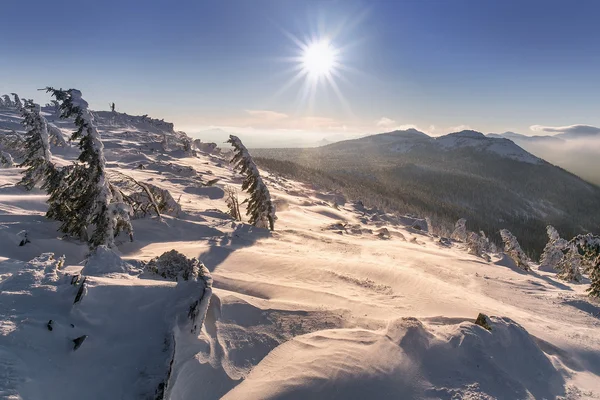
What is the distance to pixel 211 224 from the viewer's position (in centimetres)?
1441

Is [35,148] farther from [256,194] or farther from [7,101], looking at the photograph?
[7,101]

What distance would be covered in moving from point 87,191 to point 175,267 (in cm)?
507

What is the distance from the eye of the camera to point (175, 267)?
5.52 meters

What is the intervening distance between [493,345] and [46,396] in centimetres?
654

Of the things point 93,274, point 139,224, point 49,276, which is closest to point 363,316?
point 93,274

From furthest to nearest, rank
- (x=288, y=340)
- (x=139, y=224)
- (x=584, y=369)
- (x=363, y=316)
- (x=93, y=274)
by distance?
(x=139, y=224), (x=363, y=316), (x=584, y=369), (x=288, y=340), (x=93, y=274)

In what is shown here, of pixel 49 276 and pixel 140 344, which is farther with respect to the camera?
pixel 49 276

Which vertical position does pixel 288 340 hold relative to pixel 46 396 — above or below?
below

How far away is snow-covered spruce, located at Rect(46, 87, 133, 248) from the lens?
26.6ft

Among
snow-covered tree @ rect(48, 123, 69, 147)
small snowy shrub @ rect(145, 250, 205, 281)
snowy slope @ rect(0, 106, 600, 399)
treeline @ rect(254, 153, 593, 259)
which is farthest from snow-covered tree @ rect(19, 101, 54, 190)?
treeline @ rect(254, 153, 593, 259)

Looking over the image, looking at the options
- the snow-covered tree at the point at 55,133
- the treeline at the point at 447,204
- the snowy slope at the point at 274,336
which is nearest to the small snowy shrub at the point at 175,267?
the snowy slope at the point at 274,336

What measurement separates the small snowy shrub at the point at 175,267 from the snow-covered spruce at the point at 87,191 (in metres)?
3.55

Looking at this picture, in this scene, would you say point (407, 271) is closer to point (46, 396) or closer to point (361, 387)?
point (361, 387)

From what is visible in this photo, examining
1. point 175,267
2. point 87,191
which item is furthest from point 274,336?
point 87,191
